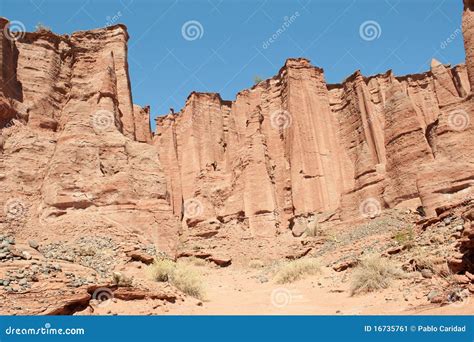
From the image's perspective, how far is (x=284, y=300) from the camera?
14133 millimetres

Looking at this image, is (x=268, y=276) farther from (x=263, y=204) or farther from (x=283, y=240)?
(x=263, y=204)

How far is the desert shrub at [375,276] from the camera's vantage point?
12.4m

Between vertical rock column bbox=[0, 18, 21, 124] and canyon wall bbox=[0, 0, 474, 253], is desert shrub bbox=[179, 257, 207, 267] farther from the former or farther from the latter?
vertical rock column bbox=[0, 18, 21, 124]

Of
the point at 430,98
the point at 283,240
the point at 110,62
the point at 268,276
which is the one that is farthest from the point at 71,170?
the point at 430,98

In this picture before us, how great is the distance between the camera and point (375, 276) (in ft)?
41.6

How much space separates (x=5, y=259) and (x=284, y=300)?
829cm

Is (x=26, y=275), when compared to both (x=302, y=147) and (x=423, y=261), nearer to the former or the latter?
(x=423, y=261)

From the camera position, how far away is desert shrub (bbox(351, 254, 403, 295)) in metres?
12.4

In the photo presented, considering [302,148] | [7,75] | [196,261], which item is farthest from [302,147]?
[7,75]

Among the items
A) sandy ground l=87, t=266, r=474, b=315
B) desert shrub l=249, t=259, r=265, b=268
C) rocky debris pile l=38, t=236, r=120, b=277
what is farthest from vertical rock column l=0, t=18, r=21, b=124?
desert shrub l=249, t=259, r=265, b=268

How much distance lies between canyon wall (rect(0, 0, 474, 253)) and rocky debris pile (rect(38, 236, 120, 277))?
1067 millimetres

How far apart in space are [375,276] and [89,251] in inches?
457

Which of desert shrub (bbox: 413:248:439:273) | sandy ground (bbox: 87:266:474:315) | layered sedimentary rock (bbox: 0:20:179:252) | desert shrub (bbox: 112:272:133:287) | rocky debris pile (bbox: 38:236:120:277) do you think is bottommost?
sandy ground (bbox: 87:266:474:315)

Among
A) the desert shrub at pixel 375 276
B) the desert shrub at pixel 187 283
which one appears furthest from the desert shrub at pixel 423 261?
the desert shrub at pixel 187 283
